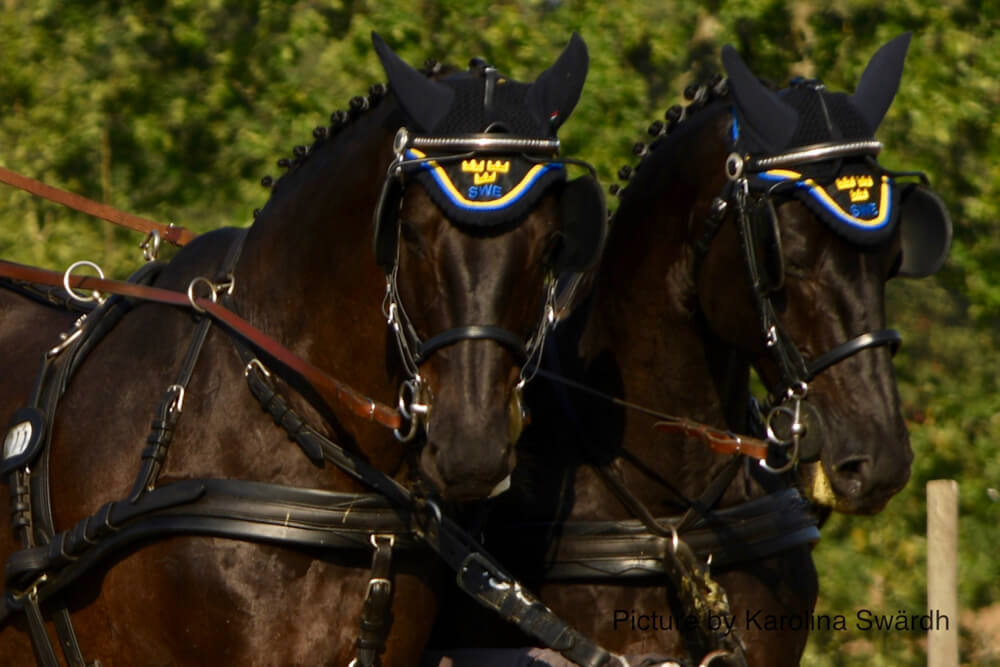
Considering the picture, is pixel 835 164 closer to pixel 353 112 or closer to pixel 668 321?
pixel 668 321

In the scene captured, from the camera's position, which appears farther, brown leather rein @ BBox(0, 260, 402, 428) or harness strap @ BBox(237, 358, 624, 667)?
harness strap @ BBox(237, 358, 624, 667)

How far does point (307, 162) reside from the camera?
3.45m

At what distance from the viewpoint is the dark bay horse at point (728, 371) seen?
126 inches

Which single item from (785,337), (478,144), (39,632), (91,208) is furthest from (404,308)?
(91,208)

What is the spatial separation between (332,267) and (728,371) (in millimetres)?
1110

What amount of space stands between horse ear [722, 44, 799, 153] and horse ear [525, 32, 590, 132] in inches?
16.1

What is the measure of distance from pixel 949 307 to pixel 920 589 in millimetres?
1619

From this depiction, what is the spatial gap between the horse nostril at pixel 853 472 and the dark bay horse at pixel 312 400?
2.35ft

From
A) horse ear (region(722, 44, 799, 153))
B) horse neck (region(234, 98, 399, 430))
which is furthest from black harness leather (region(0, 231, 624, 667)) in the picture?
horse ear (region(722, 44, 799, 153))

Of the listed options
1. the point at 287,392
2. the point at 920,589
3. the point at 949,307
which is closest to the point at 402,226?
the point at 287,392

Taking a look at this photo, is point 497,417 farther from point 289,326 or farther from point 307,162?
point 307,162

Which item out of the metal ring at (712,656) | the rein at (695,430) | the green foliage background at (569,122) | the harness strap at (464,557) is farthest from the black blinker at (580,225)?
the green foliage background at (569,122)

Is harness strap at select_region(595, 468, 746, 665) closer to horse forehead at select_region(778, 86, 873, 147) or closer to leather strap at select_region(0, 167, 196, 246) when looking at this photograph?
horse forehead at select_region(778, 86, 873, 147)

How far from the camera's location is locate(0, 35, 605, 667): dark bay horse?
2.94 metres
